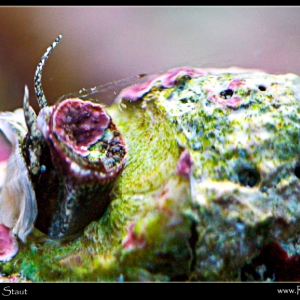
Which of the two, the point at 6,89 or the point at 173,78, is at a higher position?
the point at 173,78

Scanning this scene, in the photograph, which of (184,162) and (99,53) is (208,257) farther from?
(99,53)

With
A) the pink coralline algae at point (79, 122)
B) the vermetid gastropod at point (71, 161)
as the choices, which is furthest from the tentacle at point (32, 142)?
the pink coralline algae at point (79, 122)

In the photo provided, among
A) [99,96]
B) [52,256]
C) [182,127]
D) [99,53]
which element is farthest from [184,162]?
[99,53]

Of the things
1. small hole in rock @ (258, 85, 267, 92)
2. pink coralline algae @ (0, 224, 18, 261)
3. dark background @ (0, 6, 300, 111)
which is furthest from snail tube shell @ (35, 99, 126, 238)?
dark background @ (0, 6, 300, 111)

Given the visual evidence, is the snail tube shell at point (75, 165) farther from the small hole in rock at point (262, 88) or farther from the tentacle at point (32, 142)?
the small hole in rock at point (262, 88)

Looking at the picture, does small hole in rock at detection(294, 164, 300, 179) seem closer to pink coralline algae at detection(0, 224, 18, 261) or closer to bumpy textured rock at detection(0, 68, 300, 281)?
bumpy textured rock at detection(0, 68, 300, 281)

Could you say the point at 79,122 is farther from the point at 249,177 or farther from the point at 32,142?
the point at 249,177
